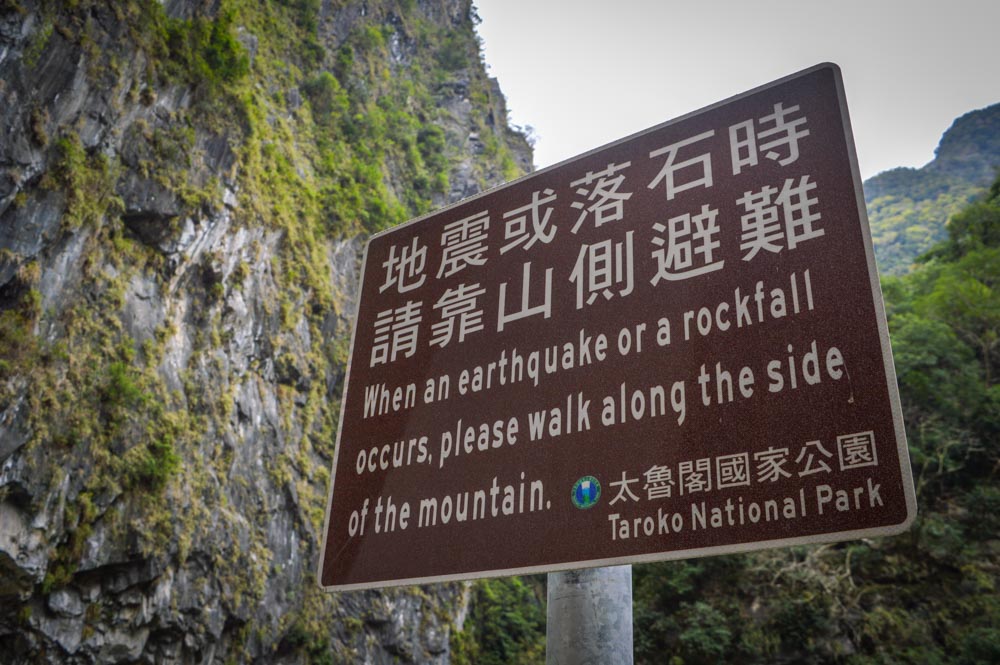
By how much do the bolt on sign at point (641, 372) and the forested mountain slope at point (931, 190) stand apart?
126 ft

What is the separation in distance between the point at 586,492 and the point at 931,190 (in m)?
52.1

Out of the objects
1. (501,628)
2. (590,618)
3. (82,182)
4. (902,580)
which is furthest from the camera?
(501,628)

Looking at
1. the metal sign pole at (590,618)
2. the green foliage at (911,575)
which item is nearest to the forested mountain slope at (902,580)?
the green foliage at (911,575)

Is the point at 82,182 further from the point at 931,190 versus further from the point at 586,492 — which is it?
the point at 931,190

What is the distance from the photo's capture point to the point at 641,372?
7.50 ft

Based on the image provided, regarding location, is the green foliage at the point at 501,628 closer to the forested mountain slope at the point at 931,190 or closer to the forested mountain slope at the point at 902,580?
the forested mountain slope at the point at 902,580

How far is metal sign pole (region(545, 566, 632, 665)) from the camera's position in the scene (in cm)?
213

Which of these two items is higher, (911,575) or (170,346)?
(170,346)

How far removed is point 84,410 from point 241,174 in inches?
219

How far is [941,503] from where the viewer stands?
1806 cm

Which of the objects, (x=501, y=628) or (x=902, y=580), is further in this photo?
(x=501, y=628)

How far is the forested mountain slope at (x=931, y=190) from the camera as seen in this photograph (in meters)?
41.5

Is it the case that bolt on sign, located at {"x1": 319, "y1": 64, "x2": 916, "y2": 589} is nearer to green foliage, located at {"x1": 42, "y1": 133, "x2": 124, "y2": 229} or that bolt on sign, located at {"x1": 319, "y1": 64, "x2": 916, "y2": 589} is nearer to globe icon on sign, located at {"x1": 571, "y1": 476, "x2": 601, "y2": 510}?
globe icon on sign, located at {"x1": 571, "y1": 476, "x2": 601, "y2": 510}

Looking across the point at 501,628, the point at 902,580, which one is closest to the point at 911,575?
the point at 902,580
